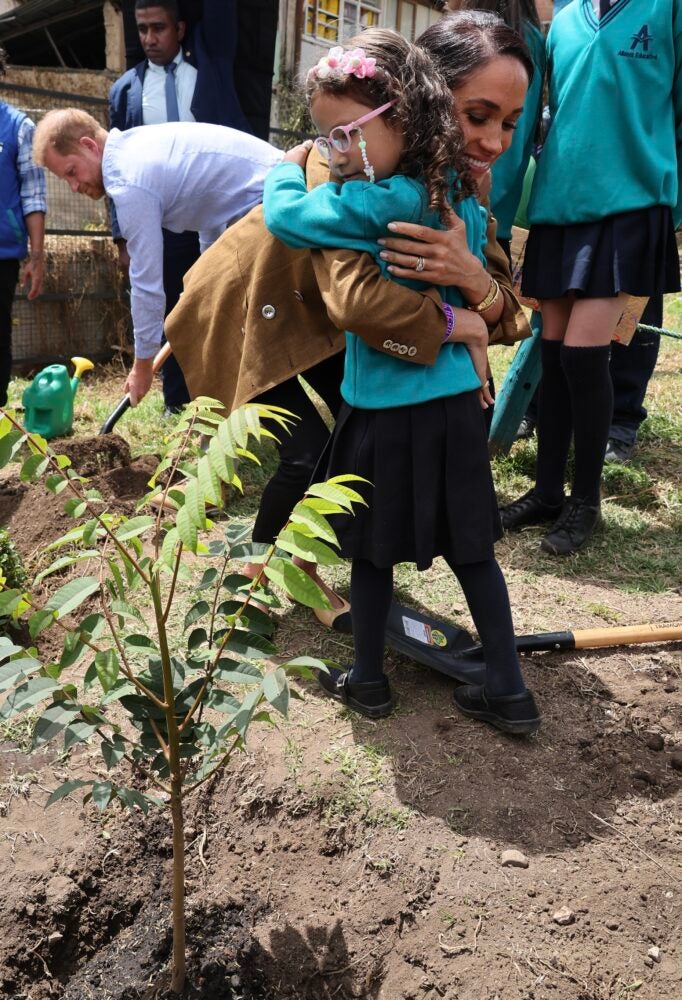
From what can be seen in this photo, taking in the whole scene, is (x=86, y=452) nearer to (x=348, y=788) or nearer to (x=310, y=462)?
(x=310, y=462)

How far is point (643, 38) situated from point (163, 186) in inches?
71.0

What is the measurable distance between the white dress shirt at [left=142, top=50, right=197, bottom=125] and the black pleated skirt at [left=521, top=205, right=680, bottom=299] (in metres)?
2.18

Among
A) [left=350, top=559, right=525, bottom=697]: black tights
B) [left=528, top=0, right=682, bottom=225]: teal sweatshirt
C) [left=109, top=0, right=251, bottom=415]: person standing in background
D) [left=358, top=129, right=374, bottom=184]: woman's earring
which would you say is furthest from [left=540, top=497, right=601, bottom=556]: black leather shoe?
[left=109, top=0, right=251, bottom=415]: person standing in background

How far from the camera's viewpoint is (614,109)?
278 centimetres

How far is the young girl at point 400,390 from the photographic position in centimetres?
170

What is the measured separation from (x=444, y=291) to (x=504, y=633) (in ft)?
2.75

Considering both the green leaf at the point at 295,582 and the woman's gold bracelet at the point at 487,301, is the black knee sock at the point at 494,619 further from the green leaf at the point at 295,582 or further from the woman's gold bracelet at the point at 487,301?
the green leaf at the point at 295,582

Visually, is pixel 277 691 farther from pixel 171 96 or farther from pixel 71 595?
pixel 171 96

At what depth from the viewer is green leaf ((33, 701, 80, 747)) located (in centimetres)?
130

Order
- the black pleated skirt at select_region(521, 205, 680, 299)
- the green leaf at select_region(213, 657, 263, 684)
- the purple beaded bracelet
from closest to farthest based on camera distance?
the green leaf at select_region(213, 657, 263, 684)
the purple beaded bracelet
the black pleated skirt at select_region(521, 205, 680, 299)

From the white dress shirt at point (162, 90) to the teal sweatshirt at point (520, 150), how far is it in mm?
2022

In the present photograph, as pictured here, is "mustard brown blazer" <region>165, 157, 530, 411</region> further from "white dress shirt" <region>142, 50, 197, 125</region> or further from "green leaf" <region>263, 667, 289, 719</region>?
"white dress shirt" <region>142, 50, 197, 125</region>

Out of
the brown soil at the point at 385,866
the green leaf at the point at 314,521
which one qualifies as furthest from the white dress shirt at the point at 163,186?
the green leaf at the point at 314,521

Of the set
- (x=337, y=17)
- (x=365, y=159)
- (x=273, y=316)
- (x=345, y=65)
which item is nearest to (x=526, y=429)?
(x=273, y=316)
